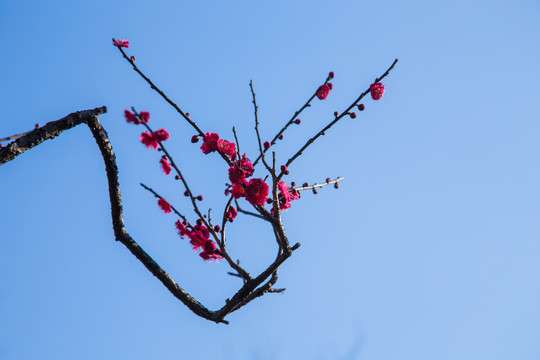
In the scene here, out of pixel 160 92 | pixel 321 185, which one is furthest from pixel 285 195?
pixel 160 92

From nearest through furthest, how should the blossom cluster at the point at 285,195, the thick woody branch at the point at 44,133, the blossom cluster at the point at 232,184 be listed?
the thick woody branch at the point at 44,133 → the blossom cluster at the point at 232,184 → the blossom cluster at the point at 285,195

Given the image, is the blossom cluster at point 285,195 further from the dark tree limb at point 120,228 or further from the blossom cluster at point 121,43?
the blossom cluster at point 121,43

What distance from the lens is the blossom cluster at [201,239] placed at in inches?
117

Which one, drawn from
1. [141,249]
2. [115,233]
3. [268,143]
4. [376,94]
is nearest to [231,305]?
[141,249]

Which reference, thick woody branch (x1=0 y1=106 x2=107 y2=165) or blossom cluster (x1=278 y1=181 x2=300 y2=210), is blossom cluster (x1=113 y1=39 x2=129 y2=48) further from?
blossom cluster (x1=278 y1=181 x2=300 y2=210)

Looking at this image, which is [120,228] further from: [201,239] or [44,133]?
[44,133]

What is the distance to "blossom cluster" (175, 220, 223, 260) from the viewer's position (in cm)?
298

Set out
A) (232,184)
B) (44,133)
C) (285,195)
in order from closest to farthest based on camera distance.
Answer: (44,133), (232,184), (285,195)

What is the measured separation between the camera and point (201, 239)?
3070 mm

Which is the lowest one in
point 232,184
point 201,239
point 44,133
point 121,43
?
point 201,239


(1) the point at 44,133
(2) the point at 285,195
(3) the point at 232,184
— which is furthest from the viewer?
(2) the point at 285,195

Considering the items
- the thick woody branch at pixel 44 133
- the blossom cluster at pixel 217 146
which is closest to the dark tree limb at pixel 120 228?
the thick woody branch at pixel 44 133

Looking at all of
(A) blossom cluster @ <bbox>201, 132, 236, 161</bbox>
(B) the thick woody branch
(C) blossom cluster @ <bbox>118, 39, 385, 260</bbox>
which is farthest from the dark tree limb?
(A) blossom cluster @ <bbox>201, 132, 236, 161</bbox>

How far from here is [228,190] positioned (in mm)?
3225
